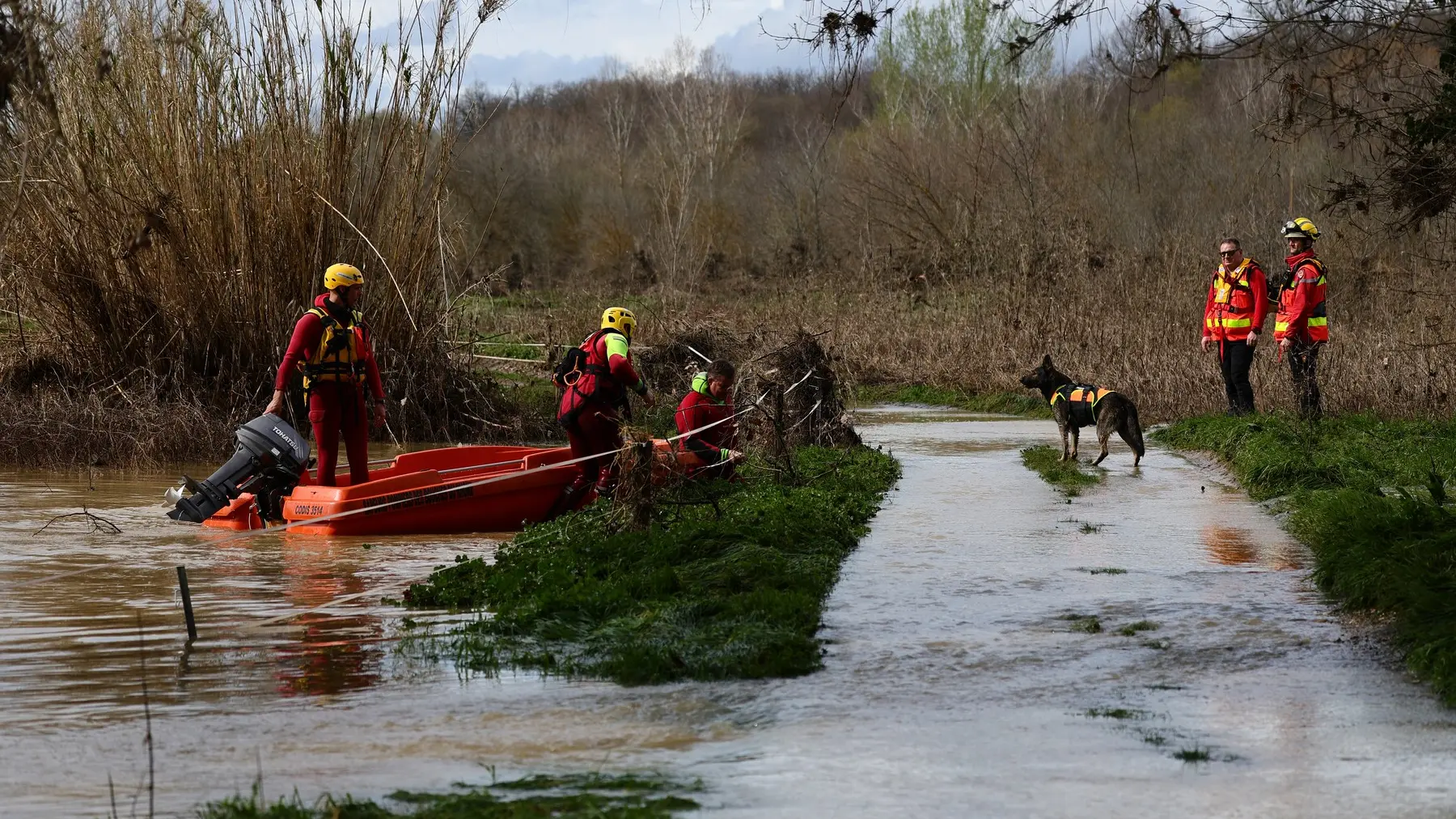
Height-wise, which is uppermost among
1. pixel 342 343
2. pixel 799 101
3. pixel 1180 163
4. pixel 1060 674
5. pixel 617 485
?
pixel 799 101

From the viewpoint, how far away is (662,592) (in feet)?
29.5

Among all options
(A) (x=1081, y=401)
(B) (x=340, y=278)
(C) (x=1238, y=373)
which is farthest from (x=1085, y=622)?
(C) (x=1238, y=373)

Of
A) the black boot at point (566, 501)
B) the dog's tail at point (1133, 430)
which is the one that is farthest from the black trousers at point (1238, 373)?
the black boot at point (566, 501)

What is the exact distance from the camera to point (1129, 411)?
15.9 metres

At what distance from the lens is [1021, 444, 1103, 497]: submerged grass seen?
14.7 meters

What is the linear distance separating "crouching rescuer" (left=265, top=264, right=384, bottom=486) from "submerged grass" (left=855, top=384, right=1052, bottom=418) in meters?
11.1

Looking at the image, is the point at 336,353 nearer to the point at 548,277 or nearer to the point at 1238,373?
the point at 1238,373

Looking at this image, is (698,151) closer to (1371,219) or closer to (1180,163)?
(1180,163)

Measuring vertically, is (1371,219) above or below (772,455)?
above

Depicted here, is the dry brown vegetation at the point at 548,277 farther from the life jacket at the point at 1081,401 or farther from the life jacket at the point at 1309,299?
the life jacket at the point at 1081,401

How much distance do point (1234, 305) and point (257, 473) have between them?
10626 mm

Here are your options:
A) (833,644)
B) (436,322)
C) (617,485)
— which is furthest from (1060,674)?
(436,322)

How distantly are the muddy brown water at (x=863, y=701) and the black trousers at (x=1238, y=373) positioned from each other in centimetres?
708

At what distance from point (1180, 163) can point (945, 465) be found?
87.5ft
